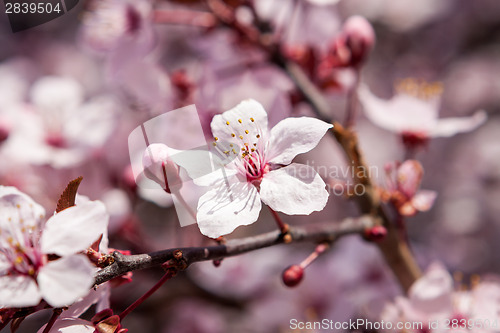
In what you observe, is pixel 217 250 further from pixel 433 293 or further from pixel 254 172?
pixel 433 293

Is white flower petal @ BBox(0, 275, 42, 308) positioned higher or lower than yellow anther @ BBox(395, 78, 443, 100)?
higher

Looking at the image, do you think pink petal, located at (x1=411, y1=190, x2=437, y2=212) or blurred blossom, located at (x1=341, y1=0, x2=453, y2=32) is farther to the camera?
blurred blossom, located at (x1=341, y1=0, x2=453, y2=32)

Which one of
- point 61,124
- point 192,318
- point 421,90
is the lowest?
point 192,318

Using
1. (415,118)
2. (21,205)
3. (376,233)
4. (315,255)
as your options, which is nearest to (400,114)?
(415,118)

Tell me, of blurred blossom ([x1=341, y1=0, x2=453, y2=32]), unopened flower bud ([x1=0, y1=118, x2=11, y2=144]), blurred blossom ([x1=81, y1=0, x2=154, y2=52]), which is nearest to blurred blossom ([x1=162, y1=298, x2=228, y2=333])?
unopened flower bud ([x1=0, y1=118, x2=11, y2=144])

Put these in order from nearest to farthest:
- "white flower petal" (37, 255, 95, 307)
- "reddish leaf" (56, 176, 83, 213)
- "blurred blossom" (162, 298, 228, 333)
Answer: "white flower petal" (37, 255, 95, 307) → "reddish leaf" (56, 176, 83, 213) → "blurred blossom" (162, 298, 228, 333)

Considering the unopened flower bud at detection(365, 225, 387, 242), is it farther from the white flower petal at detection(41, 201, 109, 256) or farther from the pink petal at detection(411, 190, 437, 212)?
the white flower petal at detection(41, 201, 109, 256)

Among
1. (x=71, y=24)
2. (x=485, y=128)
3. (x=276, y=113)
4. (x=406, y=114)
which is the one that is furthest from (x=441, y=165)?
(x=71, y=24)
